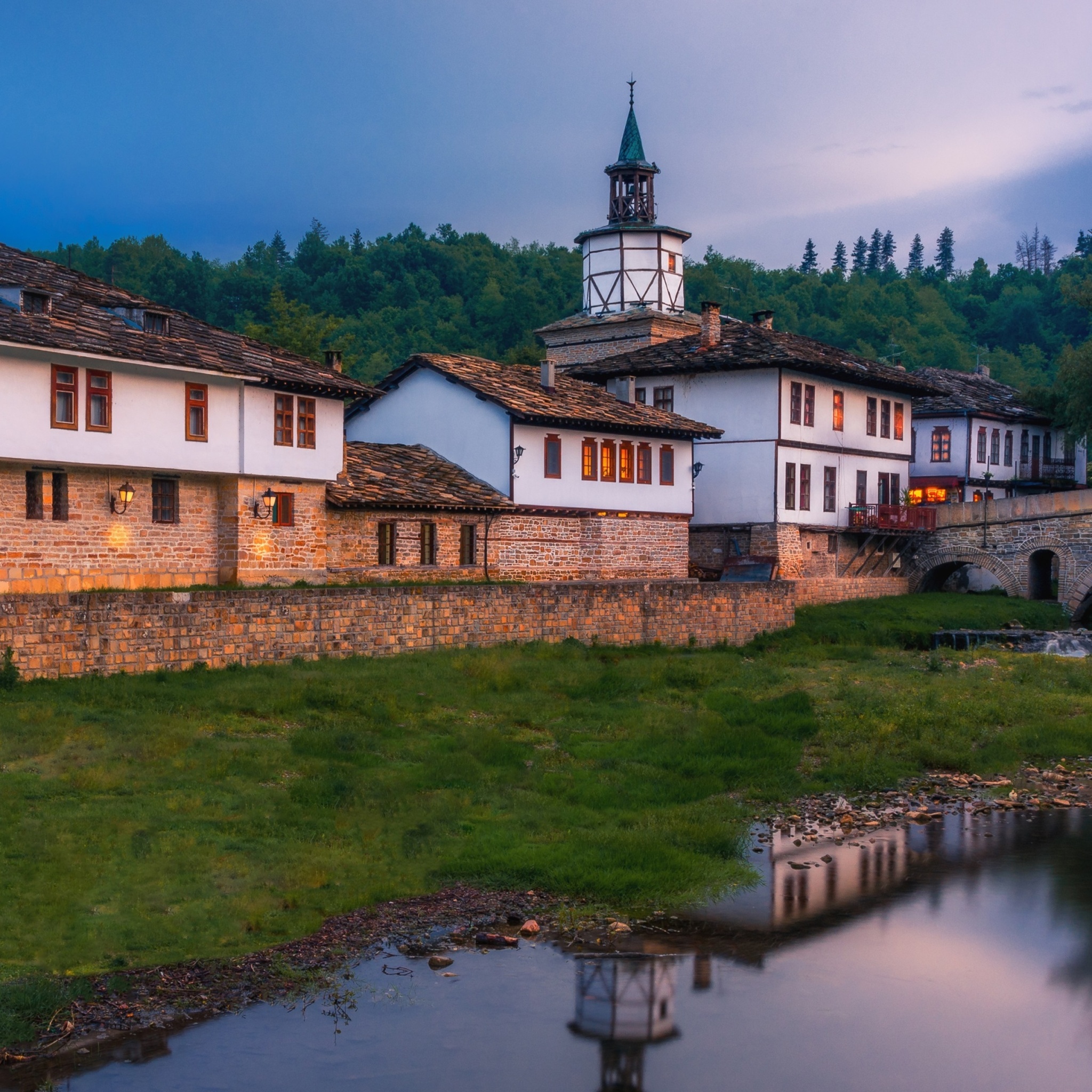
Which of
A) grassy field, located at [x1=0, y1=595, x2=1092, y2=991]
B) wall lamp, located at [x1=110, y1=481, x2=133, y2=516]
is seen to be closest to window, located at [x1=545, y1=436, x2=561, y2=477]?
grassy field, located at [x1=0, y1=595, x2=1092, y2=991]

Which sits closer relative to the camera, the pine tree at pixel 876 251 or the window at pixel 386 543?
the window at pixel 386 543

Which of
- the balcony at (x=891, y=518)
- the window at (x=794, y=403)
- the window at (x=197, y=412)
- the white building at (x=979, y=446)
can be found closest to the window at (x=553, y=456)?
the window at (x=794, y=403)

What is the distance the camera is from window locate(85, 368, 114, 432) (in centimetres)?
2572

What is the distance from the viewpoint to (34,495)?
25.3m

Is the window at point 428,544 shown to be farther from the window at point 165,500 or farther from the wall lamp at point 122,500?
the wall lamp at point 122,500

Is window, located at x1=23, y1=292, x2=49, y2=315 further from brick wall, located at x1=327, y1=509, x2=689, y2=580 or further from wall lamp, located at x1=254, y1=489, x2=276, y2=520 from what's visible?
brick wall, located at x1=327, y1=509, x2=689, y2=580

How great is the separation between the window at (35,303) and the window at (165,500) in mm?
4050

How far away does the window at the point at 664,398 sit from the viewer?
4556 centimetres

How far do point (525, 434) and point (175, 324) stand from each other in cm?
1069

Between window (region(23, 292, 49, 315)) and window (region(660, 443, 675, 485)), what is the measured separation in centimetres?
1999

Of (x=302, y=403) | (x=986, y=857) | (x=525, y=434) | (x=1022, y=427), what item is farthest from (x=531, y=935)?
(x=1022, y=427)

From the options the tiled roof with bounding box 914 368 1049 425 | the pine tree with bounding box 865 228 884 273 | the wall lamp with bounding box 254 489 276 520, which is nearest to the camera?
the wall lamp with bounding box 254 489 276 520

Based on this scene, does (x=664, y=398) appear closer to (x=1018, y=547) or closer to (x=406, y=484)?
(x=1018, y=547)

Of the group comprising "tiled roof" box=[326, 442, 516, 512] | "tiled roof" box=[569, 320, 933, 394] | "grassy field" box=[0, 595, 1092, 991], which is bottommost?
"grassy field" box=[0, 595, 1092, 991]
